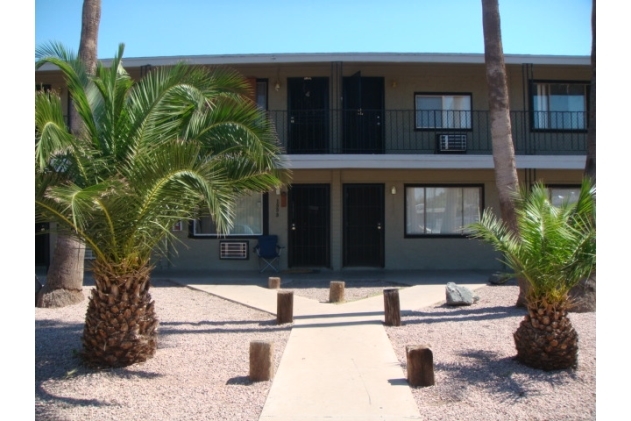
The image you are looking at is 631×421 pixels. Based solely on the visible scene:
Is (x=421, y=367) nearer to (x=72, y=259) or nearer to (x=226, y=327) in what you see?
(x=226, y=327)

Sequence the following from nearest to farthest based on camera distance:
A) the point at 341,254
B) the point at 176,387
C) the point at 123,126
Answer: the point at 176,387
the point at 123,126
the point at 341,254

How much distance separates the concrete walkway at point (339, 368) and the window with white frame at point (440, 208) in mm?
5124

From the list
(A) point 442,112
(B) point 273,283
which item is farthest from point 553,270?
(A) point 442,112

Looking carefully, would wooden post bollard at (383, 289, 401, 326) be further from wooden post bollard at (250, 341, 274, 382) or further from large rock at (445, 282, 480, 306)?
wooden post bollard at (250, 341, 274, 382)

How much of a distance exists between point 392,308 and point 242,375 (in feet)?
9.86

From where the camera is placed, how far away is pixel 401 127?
1609cm

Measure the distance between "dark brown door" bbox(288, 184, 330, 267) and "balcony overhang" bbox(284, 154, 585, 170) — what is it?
4.24ft

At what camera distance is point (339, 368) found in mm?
6711

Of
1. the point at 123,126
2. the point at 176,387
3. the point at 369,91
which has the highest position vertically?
the point at 369,91

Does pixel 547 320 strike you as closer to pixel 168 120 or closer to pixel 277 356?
pixel 277 356

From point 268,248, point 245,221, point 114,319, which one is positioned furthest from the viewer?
point 245,221

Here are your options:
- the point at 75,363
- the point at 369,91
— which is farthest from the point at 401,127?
the point at 75,363

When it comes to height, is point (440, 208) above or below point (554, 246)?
above

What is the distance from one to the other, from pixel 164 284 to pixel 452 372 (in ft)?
27.7
